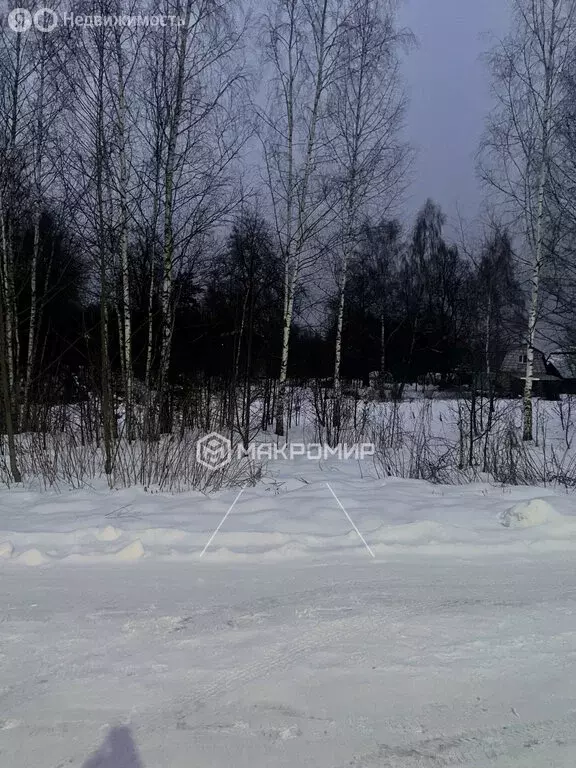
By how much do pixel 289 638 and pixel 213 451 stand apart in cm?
472

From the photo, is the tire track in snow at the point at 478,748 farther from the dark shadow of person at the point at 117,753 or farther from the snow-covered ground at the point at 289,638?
the dark shadow of person at the point at 117,753

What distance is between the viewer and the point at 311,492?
620 cm

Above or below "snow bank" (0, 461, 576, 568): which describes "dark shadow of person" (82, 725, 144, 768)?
below

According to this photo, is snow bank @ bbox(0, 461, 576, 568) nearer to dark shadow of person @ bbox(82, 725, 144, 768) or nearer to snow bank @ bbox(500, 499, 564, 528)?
snow bank @ bbox(500, 499, 564, 528)

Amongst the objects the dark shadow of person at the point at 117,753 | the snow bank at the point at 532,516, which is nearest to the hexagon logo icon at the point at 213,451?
the snow bank at the point at 532,516

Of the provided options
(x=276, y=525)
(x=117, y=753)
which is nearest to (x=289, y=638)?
(x=117, y=753)

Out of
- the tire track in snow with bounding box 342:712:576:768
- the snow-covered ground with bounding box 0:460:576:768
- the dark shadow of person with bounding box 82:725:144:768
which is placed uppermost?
the snow-covered ground with bounding box 0:460:576:768

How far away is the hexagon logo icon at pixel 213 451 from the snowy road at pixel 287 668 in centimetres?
295

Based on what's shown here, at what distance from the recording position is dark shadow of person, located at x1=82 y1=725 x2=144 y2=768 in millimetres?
2021

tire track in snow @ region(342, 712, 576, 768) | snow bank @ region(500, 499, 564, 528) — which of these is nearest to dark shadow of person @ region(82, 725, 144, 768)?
tire track in snow @ region(342, 712, 576, 768)

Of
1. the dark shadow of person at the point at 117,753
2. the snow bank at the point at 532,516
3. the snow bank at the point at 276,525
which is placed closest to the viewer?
the dark shadow of person at the point at 117,753

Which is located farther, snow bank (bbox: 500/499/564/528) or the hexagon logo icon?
the hexagon logo icon

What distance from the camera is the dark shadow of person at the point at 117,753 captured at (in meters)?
2.02

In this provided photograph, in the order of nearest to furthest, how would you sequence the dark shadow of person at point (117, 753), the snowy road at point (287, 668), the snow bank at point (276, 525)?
the dark shadow of person at point (117, 753) < the snowy road at point (287, 668) < the snow bank at point (276, 525)
